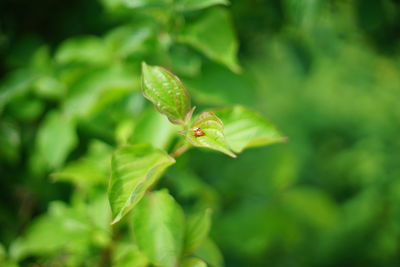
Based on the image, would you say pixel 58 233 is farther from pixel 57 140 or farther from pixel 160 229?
pixel 160 229

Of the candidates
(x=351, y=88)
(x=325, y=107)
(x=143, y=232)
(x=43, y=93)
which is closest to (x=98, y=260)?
(x=143, y=232)

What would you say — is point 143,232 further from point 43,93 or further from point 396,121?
point 396,121

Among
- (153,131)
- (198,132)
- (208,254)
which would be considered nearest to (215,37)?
(153,131)

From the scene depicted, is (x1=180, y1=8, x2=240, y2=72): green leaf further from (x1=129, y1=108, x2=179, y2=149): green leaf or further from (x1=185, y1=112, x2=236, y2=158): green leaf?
(x1=185, y1=112, x2=236, y2=158): green leaf

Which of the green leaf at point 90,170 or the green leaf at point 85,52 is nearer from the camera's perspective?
the green leaf at point 90,170

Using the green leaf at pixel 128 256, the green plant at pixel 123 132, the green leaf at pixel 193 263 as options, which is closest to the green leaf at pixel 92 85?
the green plant at pixel 123 132

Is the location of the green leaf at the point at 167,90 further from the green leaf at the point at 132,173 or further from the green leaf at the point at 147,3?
the green leaf at the point at 147,3

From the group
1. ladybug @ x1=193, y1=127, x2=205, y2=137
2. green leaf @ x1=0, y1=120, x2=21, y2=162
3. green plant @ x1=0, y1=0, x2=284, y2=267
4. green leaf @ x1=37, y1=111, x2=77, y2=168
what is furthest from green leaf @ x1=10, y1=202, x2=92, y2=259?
ladybug @ x1=193, y1=127, x2=205, y2=137
